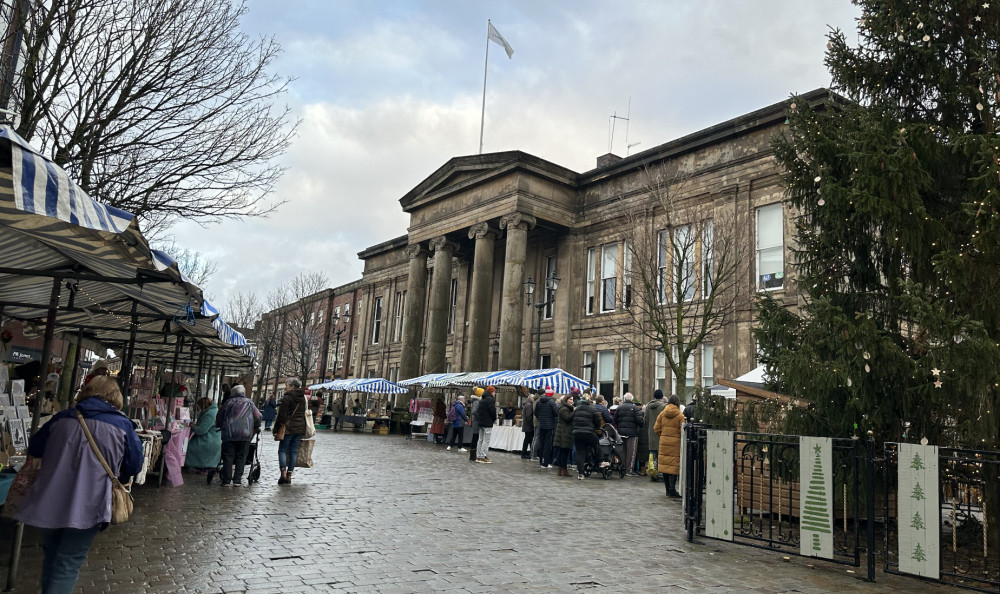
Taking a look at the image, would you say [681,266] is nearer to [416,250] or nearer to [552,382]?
[552,382]

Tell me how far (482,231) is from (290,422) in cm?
2113

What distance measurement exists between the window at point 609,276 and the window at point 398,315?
62.5ft

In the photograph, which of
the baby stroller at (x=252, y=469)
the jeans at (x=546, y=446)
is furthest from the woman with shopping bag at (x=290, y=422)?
the jeans at (x=546, y=446)

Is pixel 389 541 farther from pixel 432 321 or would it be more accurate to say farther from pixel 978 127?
pixel 432 321

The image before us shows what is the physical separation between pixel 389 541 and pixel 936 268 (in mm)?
6556

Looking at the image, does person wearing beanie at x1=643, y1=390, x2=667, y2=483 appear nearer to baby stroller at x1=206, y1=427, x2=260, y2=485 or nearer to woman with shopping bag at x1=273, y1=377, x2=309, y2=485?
woman with shopping bag at x1=273, y1=377, x2=309, y2=485

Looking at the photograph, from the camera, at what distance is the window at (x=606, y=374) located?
28266mm

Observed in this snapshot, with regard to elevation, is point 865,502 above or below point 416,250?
below

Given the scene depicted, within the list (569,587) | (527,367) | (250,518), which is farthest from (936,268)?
(527,367)

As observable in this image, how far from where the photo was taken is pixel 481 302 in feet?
102

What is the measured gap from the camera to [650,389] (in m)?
26.0

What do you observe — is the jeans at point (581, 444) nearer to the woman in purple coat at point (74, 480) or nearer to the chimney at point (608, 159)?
the woman in purple coat at point (74, 480)

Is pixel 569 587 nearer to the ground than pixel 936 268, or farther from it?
nearer to the ground

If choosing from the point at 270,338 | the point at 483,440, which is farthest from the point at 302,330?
the point at 483,440
